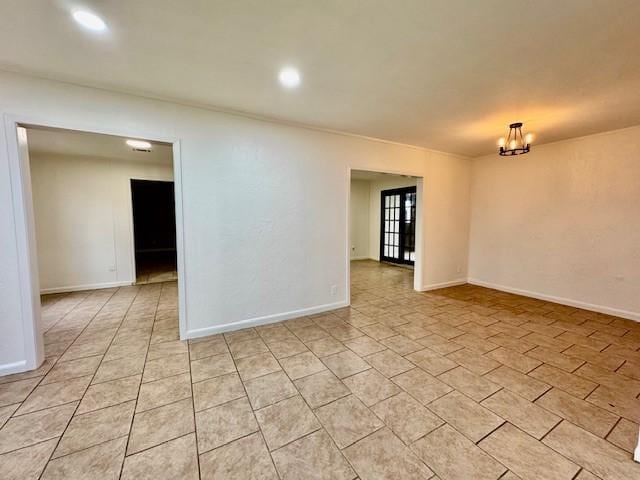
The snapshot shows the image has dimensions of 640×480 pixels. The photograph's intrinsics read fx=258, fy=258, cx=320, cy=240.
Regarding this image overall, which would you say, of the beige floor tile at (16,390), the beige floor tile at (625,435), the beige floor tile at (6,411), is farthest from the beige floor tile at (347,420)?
the beige floor tile at (16,390)

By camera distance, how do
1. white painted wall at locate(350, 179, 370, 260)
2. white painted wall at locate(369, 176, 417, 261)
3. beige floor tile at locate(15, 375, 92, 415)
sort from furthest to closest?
white painted wall at locate(350, 179, 370, 260) < white painted wall at locate(369, 176, 417, 261) < beige floor tile at locate(15, 375, 92, 415)

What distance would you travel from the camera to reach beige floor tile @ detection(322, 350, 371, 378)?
2.31 m

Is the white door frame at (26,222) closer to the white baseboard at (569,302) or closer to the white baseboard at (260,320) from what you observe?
the white baseboard at (260,320)

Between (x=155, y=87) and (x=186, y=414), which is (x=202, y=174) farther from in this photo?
(x=186, y=414)

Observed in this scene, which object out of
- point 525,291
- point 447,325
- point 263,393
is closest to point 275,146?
point 263,393

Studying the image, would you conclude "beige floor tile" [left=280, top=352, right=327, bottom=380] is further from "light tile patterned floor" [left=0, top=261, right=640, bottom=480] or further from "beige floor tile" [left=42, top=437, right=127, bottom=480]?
"beige floor tile" [left=42, top=437, right=127, bottom=480]

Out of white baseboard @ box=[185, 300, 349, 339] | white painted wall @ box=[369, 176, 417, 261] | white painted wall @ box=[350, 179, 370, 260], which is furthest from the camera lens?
white painted wall @ box=[350, 179, 370, 260]

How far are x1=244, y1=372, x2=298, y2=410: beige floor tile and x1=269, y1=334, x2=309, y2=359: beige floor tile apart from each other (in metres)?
0.33

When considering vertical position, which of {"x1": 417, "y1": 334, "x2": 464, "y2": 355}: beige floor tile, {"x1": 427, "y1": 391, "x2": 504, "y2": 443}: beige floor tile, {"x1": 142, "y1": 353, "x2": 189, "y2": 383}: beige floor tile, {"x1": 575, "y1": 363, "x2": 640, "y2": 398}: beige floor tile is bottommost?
{"x1": 142, "y1": 353, "x2": 189, "y2": 383}: beige floor tile

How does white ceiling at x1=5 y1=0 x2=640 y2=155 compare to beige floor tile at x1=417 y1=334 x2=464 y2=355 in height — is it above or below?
above

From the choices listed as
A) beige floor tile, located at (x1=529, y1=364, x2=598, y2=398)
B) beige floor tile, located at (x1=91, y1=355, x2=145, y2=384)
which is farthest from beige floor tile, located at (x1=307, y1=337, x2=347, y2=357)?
beige floor tile, located at (x1=529, y1=364, x2=598, y2=398)

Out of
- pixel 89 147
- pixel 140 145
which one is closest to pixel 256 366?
pixel 140 145

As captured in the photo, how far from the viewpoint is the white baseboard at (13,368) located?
2.21 m

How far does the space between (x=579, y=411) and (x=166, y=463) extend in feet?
8.95
